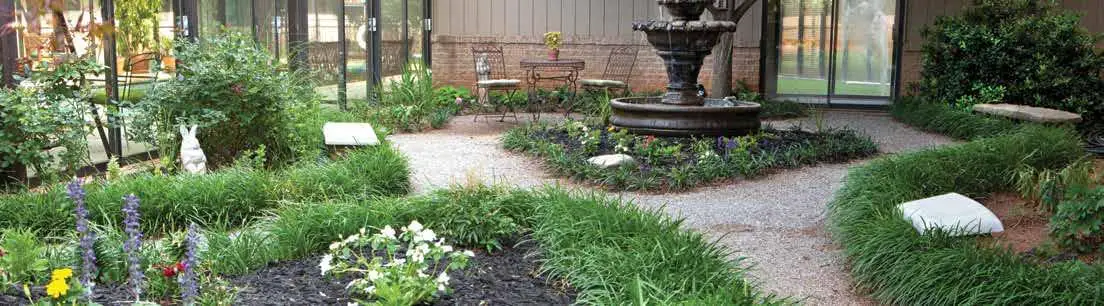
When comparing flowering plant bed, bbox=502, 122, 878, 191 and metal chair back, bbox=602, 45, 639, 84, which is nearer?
flowering plant bed, bbox=502, 122, 878, 191

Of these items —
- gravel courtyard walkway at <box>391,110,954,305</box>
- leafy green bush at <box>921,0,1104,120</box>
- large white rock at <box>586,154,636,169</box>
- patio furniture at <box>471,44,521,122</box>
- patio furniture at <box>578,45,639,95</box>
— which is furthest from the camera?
patio furniture at <box>578,45,639,95</box>

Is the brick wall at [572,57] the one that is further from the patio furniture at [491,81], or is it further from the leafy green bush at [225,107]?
the leafy green bush at [225,107]

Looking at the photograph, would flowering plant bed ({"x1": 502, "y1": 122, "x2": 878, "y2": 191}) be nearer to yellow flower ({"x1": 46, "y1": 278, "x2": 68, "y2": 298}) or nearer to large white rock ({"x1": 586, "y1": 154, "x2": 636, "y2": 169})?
large white rock ({"x1": 586, "y1": 154, "x2": 636, "y2": 169})

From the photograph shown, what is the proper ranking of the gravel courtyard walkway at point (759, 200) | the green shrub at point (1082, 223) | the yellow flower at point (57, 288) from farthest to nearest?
the gravel courtyard walkway at point (759, 200) → the green shrub at point (1082, 223) → the yellow flower at point (57, 288)

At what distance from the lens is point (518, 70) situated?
13945mm

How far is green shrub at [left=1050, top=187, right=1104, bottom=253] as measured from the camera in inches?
176

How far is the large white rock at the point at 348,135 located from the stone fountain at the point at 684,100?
230 centimetres

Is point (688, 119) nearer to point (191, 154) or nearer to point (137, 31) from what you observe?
point (191, 154)

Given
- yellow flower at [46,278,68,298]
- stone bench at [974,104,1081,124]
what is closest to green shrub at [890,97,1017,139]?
stone bench at [974,104,1081,124]

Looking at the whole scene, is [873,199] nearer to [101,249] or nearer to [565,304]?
[565,304]

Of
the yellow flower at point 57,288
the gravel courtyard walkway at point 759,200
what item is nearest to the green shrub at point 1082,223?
the gravel courtyard walkway at point 759,200

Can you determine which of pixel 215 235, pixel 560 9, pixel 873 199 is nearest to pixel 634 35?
pixel 560 9

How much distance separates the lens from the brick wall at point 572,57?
13.1 metres

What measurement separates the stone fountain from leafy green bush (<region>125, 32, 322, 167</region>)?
287 cm
